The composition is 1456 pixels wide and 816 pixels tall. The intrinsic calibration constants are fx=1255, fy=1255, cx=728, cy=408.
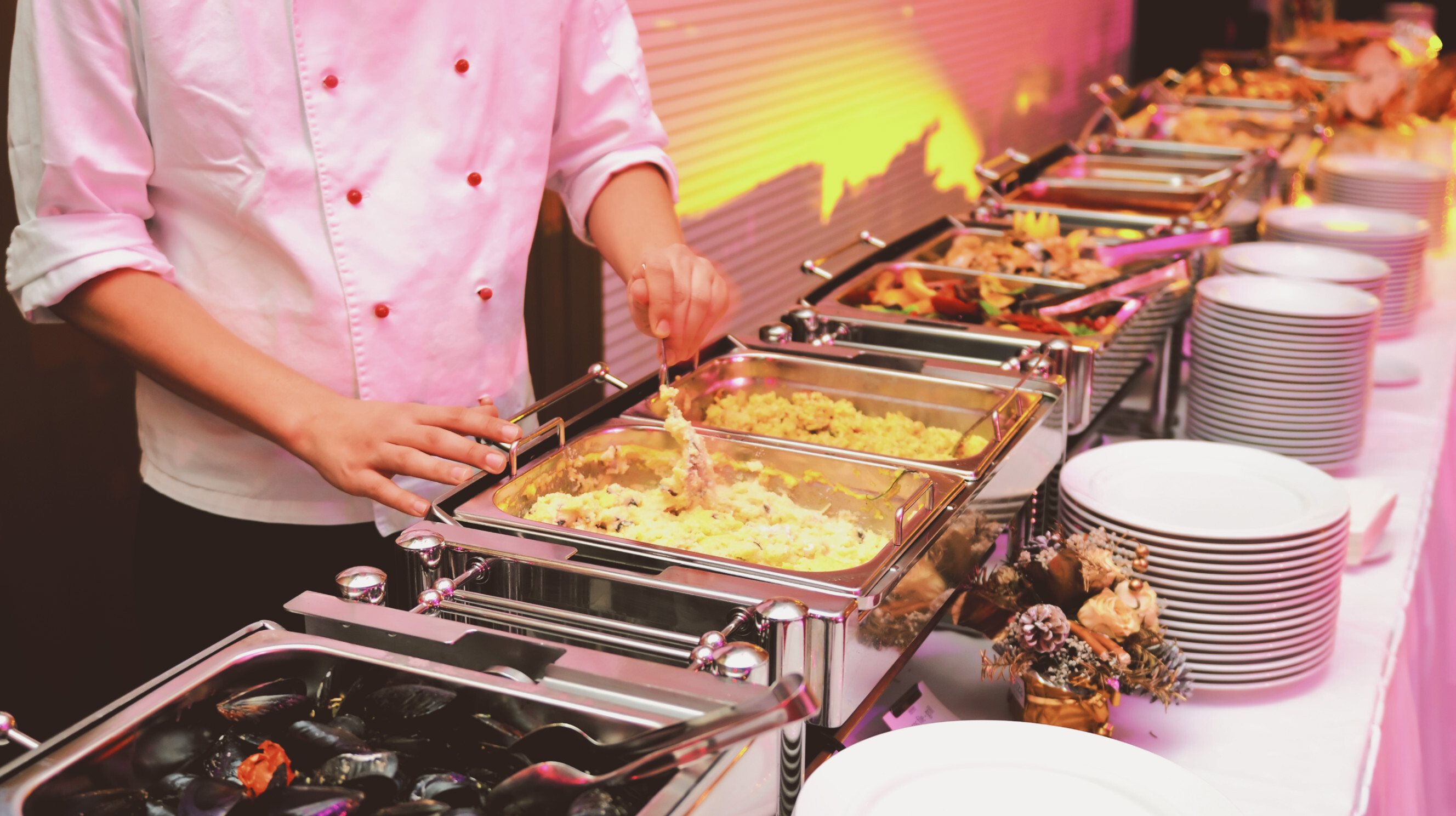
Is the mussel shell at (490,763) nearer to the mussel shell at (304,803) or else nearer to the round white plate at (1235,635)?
the mussel shell at (304,803)

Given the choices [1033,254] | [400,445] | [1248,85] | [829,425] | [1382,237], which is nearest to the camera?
[400,445]

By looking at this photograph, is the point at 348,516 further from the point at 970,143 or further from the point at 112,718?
the point at 970,143

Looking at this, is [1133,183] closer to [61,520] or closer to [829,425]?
[829,425]

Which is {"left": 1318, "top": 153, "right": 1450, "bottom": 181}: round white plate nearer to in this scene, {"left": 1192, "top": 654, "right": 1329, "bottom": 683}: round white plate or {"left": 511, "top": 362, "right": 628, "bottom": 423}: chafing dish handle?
{"left": 1192, "top": 654, "right": 1329, "bottom": 683}: round white plate

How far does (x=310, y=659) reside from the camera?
78 centimetres

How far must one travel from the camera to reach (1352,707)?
1.28 metres

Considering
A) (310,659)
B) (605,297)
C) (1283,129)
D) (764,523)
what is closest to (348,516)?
(764,523)

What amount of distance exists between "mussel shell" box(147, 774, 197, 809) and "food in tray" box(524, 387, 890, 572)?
431mm

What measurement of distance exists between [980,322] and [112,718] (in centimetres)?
130

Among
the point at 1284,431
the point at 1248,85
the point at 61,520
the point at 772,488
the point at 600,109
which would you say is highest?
the point at 600,109

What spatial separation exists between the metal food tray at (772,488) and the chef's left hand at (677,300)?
11 centimetres

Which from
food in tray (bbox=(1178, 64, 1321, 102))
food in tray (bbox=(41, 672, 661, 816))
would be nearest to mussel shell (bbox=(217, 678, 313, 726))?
food in tray (bbox=(41, 672, 661, 816))

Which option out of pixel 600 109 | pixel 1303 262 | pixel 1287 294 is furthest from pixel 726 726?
pixel 1303 262

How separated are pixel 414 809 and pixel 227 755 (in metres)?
0.13
